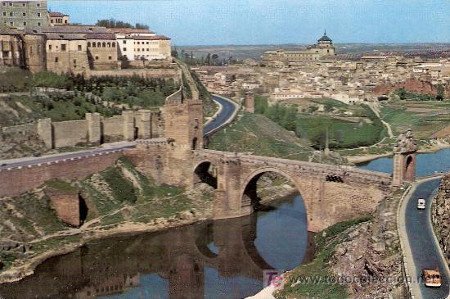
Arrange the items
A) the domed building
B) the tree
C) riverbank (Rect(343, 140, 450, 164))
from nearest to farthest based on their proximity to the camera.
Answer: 1. riverbank (Rect(343, 140, 450, 164))
2. the tree
3. the domed building

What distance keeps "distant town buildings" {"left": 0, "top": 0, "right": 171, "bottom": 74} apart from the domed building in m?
88.0

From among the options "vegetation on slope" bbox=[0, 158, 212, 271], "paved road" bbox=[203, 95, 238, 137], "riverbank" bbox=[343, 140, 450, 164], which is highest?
"paved road" bbox=[203, 95, 238, 137]

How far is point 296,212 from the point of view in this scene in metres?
44.2

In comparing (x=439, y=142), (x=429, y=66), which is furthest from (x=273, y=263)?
(x=429, y=66)

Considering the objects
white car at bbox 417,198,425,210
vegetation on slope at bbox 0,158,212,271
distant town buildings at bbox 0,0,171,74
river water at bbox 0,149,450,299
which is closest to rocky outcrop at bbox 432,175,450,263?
white car at bbox 417,198,425,210

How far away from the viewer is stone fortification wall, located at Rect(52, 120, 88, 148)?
45469 millimetres

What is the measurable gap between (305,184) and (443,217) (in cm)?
1396

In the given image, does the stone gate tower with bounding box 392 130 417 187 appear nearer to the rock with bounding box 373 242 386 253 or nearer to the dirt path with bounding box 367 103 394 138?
the rock with bounding box 373 242 386 253

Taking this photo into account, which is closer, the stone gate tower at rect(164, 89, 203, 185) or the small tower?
the stone gate tower at rect(164, 89, 203, 185)

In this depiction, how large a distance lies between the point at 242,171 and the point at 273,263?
9615 mm

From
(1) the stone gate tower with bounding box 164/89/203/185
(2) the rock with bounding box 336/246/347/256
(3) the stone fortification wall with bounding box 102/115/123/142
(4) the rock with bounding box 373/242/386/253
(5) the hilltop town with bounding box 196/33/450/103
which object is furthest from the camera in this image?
(5) the hilltop town with bounding box 196/33/450/103

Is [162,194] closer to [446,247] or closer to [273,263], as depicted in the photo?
[273,263]

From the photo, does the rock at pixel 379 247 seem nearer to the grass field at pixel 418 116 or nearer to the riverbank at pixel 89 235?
the riverbank at pixel 89 235

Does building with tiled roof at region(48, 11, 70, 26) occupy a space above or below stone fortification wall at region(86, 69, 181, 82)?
above
